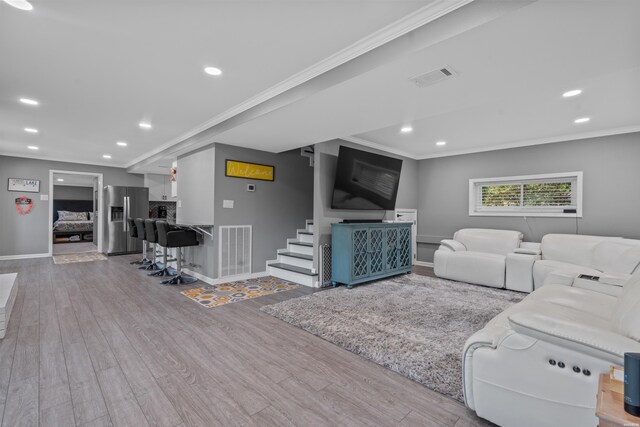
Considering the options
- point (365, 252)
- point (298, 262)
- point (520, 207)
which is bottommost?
point (298, 262)

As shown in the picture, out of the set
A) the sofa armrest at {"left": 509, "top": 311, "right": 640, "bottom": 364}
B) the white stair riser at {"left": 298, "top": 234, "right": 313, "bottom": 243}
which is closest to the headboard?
the white stair riser at {"left": 298, "top": 234, "right": 313, "bottom": 243}

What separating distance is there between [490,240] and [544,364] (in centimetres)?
416

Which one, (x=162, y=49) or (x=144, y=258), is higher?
(x=162, y=49)

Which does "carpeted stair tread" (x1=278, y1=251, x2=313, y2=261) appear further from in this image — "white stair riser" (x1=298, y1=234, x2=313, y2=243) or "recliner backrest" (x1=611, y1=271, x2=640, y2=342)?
"recliner backrest" (x1=611, y1=271, x2=640, y2=342)

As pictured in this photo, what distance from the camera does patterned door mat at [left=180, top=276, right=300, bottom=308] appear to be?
3.74m

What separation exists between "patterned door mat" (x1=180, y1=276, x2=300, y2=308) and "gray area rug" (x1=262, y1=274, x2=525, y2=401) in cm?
62

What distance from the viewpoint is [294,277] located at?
4.71 metres

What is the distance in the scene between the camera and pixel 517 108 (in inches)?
139

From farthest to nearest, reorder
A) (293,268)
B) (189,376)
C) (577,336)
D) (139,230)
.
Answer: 1. (139,230)
2. (293,268)
3. (189,376)
4. (577,336)

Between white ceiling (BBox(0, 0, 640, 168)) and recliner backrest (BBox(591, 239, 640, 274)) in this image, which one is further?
recliner backrest (BBox(591, 239, 640, 274))

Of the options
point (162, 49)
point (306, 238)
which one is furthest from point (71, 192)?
Answer: point (162, 49)

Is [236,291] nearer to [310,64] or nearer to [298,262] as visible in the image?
[298,262]

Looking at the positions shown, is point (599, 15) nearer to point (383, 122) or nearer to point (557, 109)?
point (383, 122)

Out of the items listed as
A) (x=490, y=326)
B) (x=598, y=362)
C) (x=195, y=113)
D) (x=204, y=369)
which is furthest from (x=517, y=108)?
(x=204, y=369)
